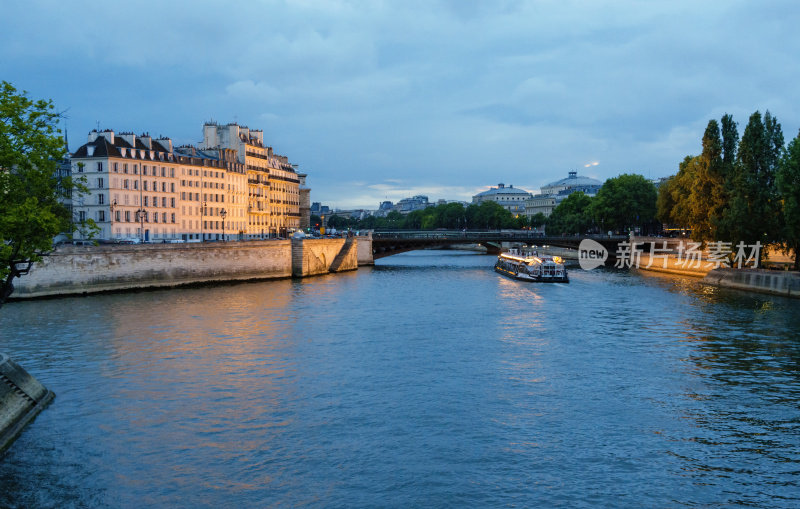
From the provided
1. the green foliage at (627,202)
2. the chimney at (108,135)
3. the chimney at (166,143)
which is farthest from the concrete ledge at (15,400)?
the green foliage at (627,202)

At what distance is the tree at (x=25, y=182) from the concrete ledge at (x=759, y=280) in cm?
4841

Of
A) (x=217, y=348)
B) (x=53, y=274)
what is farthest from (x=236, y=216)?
(x=217, y=348)

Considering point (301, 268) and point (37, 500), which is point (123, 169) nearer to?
point (301, 268)

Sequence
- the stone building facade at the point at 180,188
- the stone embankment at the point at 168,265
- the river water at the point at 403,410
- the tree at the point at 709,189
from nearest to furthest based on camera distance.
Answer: the river water at the point at 403,410 → the stone embankment at the point at 168,265 → the tree at the point at 709,189 → the stone building facade at the point at 180,188

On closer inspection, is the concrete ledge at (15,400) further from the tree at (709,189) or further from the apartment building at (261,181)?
the apartment building at (261,181)

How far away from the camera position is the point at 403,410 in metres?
21.7

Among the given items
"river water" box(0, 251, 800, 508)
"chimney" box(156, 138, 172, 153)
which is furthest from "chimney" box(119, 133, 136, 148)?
"river water" box(0, 251, 800, 508)

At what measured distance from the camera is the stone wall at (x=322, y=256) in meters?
71.5

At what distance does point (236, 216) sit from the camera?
101m

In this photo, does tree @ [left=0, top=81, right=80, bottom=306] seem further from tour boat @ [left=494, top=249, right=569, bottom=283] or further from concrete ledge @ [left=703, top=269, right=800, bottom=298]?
tour boat @ [left=494, top=249, right=569, bottom=283]

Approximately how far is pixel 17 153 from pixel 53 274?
32.5 m

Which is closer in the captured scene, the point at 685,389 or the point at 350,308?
the point at 685,389

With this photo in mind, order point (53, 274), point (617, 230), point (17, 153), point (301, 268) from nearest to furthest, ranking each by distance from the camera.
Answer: point (17, 153), point (53, 274), point (301, 268), point (617, 230)

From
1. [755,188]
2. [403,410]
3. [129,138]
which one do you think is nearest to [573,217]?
[755,188]
